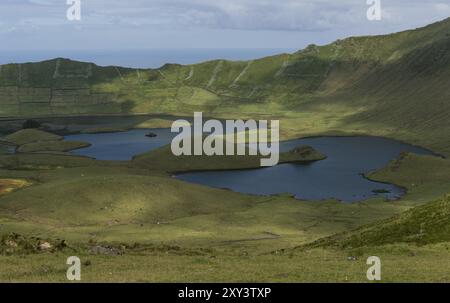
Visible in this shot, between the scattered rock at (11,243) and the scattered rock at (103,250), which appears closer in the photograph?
the scattered rock at (11,243)

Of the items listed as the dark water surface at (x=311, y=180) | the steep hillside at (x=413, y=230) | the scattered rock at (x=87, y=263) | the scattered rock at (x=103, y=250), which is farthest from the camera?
the dark water surface at (x=311, y=180)

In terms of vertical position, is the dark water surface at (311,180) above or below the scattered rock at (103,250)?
above

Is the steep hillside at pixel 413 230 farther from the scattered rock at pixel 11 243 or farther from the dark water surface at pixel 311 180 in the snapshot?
the dark water surface at pixel 311 180

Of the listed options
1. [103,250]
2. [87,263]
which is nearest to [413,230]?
[103,250]

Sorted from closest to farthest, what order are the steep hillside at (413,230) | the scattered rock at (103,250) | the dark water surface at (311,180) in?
1. the scattered rock at (103,250)
2. the steep hillside at (413,230)
3. the dark water surface at (311,180)

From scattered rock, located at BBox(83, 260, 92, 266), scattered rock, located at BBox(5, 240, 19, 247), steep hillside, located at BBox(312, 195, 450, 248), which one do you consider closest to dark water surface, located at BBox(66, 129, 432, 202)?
steep hillside, located at BBox(312, 195, 450, 248)

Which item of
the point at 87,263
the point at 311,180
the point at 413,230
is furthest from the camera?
the point at 311,180

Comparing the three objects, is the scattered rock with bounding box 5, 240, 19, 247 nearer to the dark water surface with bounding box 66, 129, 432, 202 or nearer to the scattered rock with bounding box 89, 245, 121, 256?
the scattered rock with bounding box 89, 245, 121, 256

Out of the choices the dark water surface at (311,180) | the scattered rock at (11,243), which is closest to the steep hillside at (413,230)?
the scattered rock at (11,243)

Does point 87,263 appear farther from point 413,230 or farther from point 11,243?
point 413,230

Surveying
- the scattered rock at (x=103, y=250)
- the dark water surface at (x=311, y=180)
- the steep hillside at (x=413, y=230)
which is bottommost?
the scattered rock at (x=103, y=250)
